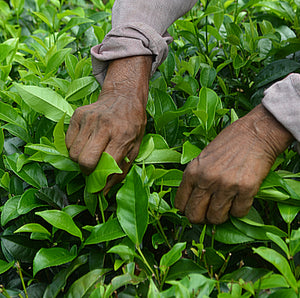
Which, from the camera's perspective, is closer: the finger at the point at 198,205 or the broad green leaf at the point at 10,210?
the finger at the point at 198,205

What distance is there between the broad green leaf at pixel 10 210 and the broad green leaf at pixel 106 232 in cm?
23

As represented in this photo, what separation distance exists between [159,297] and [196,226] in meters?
0.32

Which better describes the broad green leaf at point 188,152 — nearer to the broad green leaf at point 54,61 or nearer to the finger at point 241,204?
the finger at point 241,204

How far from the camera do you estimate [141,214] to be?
0.91 meters

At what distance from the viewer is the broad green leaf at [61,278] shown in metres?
0.96

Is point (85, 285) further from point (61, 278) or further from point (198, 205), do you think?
point (198, 205)

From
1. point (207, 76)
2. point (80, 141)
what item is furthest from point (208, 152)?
point (207, 76)

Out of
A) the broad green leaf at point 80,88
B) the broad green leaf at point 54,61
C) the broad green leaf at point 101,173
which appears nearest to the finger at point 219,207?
the broad green leaf at point 101,173

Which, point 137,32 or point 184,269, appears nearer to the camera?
point 184,269

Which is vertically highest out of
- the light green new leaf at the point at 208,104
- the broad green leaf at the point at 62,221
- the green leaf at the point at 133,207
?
the light green new leaf at the point at 208,104

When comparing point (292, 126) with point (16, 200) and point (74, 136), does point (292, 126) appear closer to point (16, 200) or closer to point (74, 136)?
point (74, 136)

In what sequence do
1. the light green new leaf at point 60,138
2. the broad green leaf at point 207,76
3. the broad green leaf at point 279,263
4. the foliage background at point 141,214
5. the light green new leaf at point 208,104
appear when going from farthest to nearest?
the broad green leaf at point 207,76 < the light green new leaf at point 208,104 < the light green new leaf at point 60,138 < the foliage background at point 141,214 < the broad green leaf at point 279,263

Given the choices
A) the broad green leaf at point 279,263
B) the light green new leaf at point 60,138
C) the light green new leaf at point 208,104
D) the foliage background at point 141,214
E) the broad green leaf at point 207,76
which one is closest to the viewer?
the broad green leaf at point 279,263

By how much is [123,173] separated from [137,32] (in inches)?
17.9
